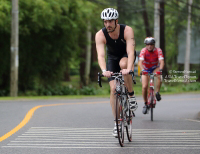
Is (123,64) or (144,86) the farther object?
(144,86)

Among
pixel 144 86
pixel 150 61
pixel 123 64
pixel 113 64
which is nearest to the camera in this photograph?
pixel 123 64

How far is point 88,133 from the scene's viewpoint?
28.9ft

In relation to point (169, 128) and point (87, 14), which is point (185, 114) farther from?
point (87, 14)

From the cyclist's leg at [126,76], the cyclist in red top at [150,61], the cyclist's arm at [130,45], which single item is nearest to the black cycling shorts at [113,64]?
the cyclist's leg at [126,76]

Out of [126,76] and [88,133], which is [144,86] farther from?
[126,76]

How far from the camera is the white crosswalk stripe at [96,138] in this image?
7.50 metres

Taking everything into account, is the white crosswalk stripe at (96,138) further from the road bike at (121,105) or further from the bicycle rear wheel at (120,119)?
the road bike at (121,105)

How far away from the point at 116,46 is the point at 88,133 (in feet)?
5.86

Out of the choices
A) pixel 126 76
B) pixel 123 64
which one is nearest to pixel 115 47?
pixel 123 64

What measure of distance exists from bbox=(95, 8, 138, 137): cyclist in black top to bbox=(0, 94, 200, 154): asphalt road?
57cm

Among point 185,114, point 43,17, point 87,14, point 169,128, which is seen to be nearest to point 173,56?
point 87,14

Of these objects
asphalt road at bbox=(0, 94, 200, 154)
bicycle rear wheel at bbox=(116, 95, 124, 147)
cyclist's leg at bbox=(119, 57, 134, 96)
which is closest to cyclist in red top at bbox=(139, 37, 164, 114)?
asphalt road at bbox=(0, 94, 200, 154)

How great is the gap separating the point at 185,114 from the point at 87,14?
51.6ft

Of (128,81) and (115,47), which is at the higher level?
(115,47)
